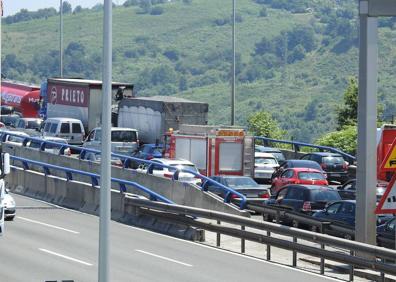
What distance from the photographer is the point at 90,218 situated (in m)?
30.7

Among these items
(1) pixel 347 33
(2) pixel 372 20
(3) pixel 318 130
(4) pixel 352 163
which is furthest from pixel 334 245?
(1) pixel 347 33

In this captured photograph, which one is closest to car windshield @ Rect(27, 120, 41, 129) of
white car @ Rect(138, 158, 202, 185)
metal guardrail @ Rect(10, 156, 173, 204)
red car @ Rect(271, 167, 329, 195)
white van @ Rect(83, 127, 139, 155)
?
white van @ Rect(83, 127, 139, 155)

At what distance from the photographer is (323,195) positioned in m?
32.5

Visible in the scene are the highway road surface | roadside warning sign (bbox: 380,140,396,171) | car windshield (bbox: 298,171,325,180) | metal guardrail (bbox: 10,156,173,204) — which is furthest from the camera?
car windshield (bbox: 298,171,325,180)

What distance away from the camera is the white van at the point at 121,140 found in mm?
48603

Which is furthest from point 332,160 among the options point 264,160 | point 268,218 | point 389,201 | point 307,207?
point 389,201

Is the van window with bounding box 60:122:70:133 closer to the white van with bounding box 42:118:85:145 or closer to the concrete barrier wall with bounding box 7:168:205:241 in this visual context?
the white van with bounding box 42:118:85:145

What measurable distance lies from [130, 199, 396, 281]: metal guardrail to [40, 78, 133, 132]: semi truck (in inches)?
1056

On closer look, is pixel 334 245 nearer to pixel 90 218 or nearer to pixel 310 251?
pixel 310 251

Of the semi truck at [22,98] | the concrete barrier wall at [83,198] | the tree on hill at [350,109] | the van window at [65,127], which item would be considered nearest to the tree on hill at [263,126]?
the tree on hill at [350,109]

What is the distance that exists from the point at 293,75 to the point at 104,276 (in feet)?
566

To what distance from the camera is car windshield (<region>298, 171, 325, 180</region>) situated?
40.0 metres

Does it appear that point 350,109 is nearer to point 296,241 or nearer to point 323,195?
point 323,195

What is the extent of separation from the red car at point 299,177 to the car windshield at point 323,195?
21.9ft
